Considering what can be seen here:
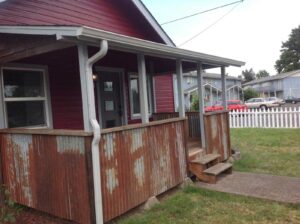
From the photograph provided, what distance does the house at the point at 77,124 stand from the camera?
356 cm

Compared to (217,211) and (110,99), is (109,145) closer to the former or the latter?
(217,211)

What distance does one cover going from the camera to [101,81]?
687 cm

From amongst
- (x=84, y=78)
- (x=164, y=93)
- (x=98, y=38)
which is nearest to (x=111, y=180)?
(x=84, y=78)

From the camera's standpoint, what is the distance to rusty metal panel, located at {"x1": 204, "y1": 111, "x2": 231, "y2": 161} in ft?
20.6

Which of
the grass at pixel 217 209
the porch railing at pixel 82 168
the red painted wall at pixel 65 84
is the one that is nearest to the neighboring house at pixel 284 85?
the grass at pixel 217 209

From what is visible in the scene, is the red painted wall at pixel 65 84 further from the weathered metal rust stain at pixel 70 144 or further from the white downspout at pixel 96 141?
the weathered metal rust stain at pixel 70 144

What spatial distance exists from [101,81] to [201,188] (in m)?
3.46

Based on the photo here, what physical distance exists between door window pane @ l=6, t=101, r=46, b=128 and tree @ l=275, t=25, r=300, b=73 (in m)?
69.1

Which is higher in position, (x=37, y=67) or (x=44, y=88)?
(x=37, y=67)

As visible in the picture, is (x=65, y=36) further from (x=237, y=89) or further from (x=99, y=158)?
(x=237, y=89)

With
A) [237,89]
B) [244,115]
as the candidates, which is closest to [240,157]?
[244,115]

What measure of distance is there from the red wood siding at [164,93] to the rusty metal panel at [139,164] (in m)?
3.75

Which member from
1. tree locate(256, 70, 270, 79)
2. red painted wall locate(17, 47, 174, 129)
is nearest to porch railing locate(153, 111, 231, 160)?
red painted wall locate(17, 47, 174, 129)

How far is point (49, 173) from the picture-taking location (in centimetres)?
400
